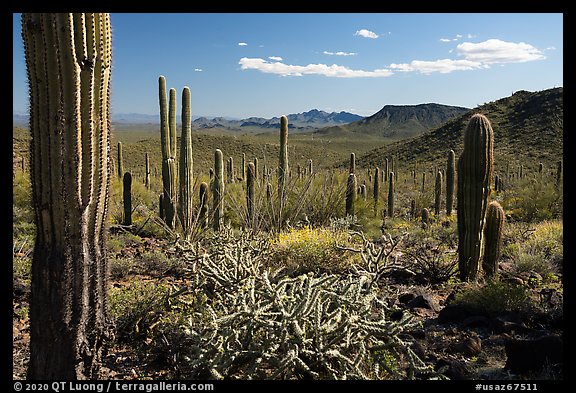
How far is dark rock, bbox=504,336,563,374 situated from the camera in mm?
3900

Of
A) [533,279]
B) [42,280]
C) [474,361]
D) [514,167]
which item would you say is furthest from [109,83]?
[514,167]

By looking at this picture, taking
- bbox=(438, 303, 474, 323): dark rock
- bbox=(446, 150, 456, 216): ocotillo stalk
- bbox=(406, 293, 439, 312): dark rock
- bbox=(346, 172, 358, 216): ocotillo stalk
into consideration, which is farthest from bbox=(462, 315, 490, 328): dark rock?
bbox=(446, 150, 456, 216): ocotillo stalk

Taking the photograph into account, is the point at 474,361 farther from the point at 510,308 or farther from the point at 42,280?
the point at 42,280

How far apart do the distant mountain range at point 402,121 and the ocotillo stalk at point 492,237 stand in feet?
362

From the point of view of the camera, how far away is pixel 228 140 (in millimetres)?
62812

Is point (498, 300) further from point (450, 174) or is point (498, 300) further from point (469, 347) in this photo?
point (450, 174)

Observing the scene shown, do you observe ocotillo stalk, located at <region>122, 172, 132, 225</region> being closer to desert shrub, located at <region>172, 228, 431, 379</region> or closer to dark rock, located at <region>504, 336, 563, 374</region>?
desert shrub, located at <region>172, 228, 431, 379</region>

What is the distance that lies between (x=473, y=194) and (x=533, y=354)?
3.48 metres

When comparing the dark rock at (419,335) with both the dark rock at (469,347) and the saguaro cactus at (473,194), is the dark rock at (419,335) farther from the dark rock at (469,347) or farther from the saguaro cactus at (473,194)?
the saguaro cactus at (473,194)

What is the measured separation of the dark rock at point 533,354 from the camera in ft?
12.8

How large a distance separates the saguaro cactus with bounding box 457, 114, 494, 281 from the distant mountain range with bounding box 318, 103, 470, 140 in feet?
361

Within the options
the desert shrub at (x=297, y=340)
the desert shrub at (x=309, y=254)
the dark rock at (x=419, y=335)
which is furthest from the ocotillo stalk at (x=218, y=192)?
the desert shrub at (x=297, y=340)

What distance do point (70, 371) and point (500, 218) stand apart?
6.43 metres
